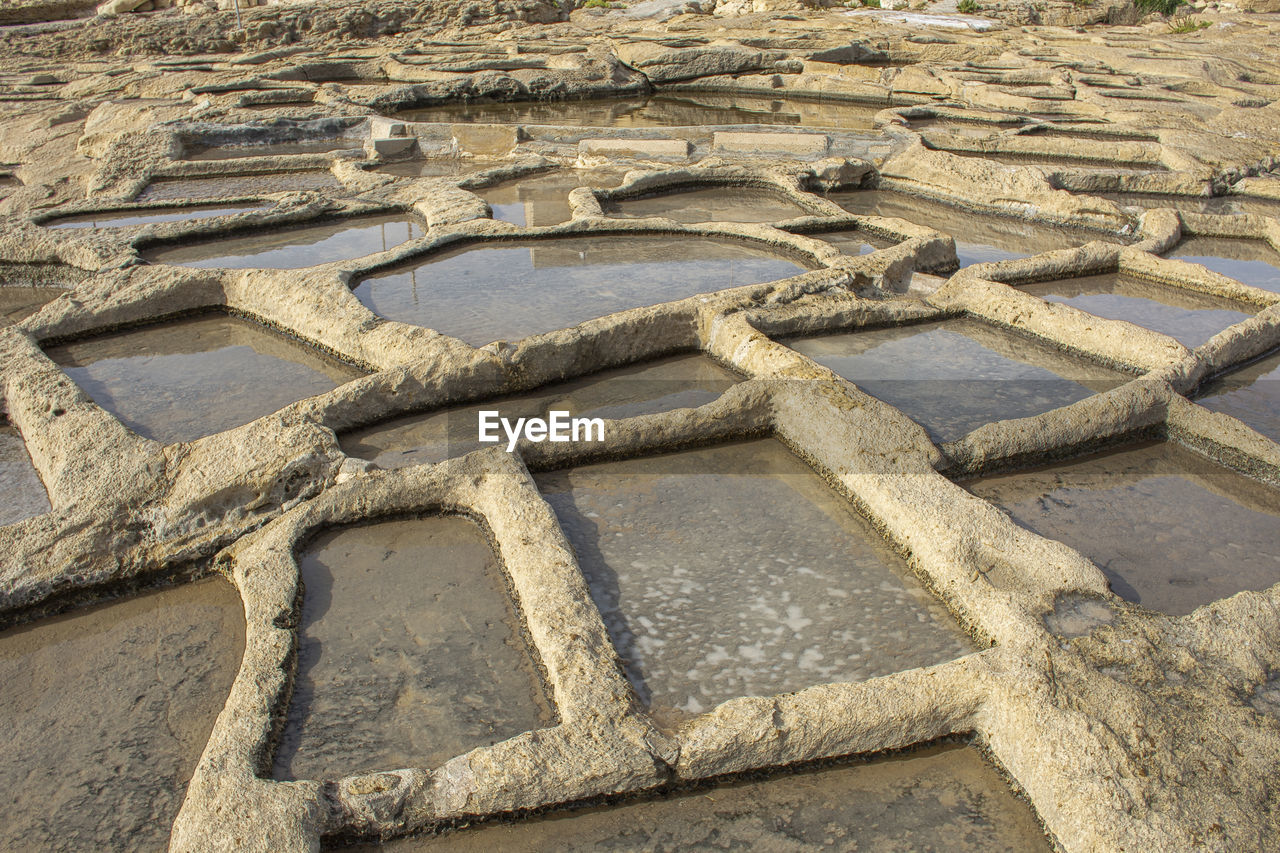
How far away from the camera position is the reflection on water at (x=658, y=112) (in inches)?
392

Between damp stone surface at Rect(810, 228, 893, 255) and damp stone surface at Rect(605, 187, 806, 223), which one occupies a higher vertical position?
damp stone surface at Rect(605, 187, 806, 223)

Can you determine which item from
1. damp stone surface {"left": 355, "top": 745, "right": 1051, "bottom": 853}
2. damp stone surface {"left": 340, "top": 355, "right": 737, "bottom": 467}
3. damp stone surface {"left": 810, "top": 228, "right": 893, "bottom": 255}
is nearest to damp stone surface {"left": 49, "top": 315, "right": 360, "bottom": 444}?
damp stone surface {"left": 340, "top": 355, "right": 737, "bottom": 467}

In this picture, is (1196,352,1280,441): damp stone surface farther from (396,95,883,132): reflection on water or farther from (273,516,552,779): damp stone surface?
(396,95,883,132): reflection on water

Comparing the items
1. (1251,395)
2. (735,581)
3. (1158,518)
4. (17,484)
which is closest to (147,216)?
(17,484)

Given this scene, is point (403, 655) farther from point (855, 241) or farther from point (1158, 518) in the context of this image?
point (855, 241)

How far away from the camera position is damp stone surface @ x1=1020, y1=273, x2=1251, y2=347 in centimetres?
473

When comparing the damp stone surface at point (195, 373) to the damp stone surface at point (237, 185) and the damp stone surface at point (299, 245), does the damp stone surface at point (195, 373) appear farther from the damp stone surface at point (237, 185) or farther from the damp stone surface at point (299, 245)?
the damp stone surface at point (237, 185)

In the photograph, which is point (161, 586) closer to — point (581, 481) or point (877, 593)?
point (581, 481)

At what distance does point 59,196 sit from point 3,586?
4.80 m

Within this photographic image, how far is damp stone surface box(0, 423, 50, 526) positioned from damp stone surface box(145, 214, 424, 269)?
6.17ft

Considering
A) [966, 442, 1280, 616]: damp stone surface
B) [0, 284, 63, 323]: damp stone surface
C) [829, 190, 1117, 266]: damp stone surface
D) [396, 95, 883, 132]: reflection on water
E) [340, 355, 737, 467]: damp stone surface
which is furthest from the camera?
[396, 95, 883, 132]: reflection on water

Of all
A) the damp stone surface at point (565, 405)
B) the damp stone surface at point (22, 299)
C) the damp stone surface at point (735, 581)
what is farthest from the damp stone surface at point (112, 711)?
the damp stone surface at point (22, 299)

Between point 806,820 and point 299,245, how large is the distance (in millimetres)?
4717

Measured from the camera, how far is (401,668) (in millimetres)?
2393
